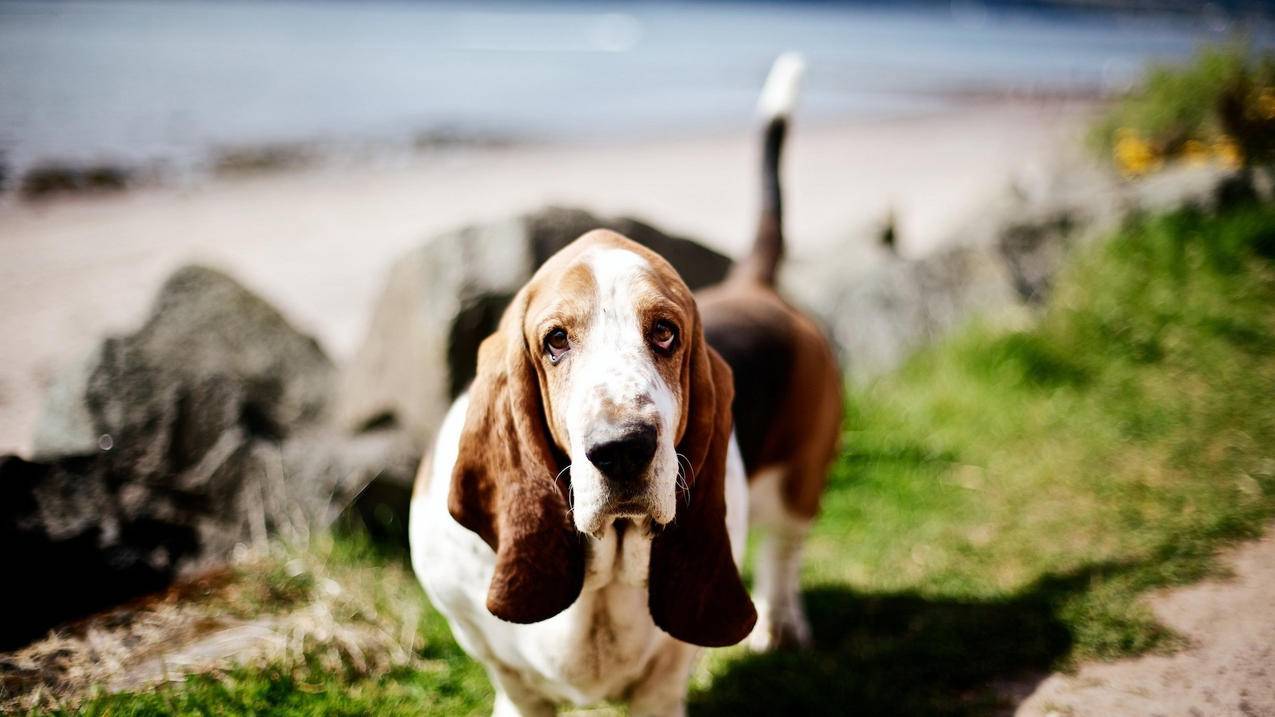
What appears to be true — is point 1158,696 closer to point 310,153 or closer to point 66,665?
point 66,665

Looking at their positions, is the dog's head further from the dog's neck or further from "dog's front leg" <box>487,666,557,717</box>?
"dog's front leg" <box>487,666,557,717</box>

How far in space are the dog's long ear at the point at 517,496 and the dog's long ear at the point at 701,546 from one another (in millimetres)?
237

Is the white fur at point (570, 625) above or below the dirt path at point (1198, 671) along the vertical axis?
above

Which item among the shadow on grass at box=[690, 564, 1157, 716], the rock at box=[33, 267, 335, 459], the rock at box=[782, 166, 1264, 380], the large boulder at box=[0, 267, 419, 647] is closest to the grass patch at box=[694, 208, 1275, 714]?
the shadow on grass at box=[690, 564, 1157, 716]

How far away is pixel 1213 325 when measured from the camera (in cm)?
500

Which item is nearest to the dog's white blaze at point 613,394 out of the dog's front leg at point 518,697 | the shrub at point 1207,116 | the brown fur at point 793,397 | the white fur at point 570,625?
the white fur at point 570,625

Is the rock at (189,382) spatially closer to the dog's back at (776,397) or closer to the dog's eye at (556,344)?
the dog's back at (776,397)

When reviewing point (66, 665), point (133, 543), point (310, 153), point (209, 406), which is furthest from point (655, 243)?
point (310, 153)

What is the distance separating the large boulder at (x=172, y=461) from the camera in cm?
317

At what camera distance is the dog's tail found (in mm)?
3652

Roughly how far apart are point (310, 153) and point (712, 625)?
11.8m

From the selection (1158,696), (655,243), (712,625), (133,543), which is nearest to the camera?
(712,625)

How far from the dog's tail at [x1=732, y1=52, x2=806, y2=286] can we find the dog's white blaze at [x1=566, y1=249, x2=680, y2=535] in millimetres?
1640

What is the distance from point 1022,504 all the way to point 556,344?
118 inches
